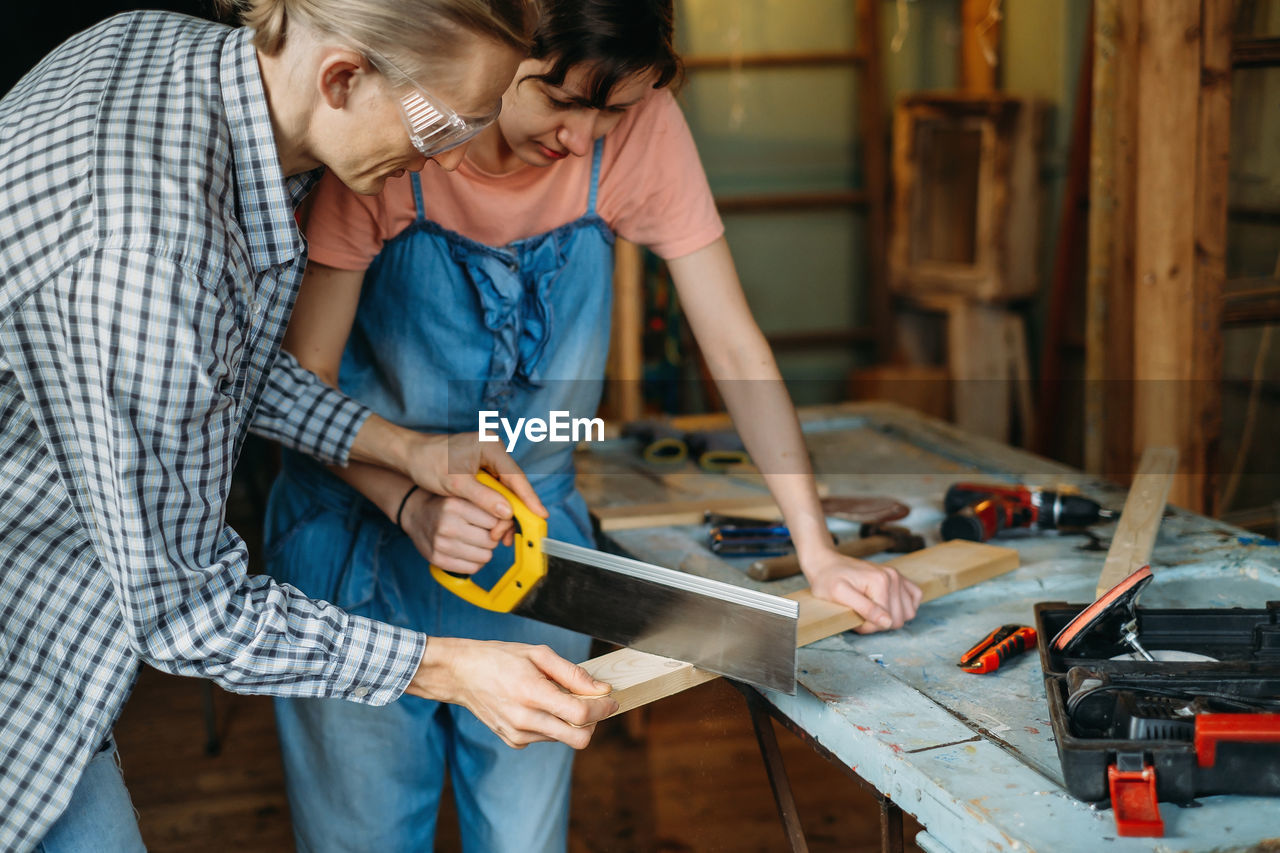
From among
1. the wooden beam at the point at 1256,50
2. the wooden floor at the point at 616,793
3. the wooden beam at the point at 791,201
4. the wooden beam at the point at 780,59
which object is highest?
the wooden beam at the point at 780,59

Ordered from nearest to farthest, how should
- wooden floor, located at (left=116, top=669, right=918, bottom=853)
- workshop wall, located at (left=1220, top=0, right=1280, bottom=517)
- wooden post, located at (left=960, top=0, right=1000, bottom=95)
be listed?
workshop wall, located at (left=1220, top=0, right=1280, bottom=517) < wooden floor, located at (left=116, top=669, right=918, bottom=853) < wooden post, located at (left=960, top=0, right=1000, bottom=95)

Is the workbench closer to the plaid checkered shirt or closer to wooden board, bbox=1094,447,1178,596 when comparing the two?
wooden board, bbox=1094,447,1178,596

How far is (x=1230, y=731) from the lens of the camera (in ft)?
3.51

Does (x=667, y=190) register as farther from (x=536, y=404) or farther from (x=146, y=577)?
(x=146, y=577)

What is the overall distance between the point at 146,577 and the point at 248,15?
570 millimetres

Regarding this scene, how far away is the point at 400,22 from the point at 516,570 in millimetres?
781

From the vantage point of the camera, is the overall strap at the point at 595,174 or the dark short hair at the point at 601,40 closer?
the dark short hair at the point at 601,40

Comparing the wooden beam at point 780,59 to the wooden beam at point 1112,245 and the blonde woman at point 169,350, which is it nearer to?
the wooden beam at point 1112,245

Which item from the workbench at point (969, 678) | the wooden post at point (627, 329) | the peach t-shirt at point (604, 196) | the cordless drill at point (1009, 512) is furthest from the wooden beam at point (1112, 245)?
the peach t-shirt at point (604, 196)

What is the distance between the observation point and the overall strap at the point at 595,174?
5.64 feet

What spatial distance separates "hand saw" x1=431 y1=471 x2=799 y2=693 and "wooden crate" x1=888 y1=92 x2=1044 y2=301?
139 inches

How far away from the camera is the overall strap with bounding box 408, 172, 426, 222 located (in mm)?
1609

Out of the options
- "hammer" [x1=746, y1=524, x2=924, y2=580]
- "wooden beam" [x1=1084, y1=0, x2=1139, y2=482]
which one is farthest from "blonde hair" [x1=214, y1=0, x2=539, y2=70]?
"wooden beam" [x1=1084, y1=0, x2=1139, y2=482]

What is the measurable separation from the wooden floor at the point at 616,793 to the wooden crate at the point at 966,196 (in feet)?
7.59
